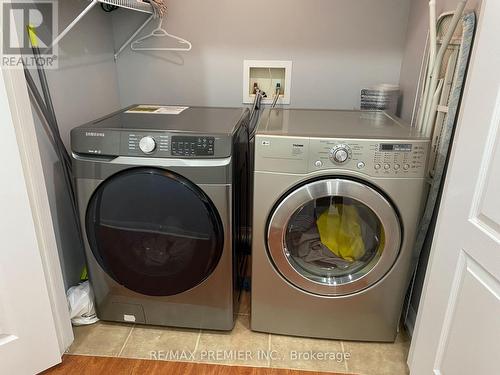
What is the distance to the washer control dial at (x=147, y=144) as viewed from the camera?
4.27 feet

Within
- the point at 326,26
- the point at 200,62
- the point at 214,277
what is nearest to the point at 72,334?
the point at 214,277

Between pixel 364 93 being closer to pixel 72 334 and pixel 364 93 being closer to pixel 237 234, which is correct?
pixel 237 234

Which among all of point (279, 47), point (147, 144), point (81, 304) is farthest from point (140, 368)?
point (279, 47)

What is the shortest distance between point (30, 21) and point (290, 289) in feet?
4.67

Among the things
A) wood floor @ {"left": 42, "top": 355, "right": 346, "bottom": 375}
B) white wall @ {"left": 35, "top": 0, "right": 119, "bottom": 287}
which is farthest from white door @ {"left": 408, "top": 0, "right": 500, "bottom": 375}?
white wall @ {"left": 35, "top": 0, "right": 119, "bottom": 287}

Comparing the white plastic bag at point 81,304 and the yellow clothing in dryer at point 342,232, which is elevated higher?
the yellow clothing in dryer at point 342,232

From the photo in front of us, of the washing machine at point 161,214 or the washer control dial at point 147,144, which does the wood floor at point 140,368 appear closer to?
the washing machine at point 161,214

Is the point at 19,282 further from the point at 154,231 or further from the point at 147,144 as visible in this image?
the point at 147,144

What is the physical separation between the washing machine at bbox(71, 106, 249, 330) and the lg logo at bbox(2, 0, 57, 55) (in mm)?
335

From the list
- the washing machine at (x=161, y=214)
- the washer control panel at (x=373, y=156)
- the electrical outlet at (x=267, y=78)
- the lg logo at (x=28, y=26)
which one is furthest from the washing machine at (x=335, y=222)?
the lg logo at (x=28, y=26)

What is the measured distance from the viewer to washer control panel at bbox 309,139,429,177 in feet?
4.15

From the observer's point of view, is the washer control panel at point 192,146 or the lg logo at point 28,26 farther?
the washer control panel at point 192,146

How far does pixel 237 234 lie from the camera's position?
5.07 feet

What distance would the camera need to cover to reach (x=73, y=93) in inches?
64.0
